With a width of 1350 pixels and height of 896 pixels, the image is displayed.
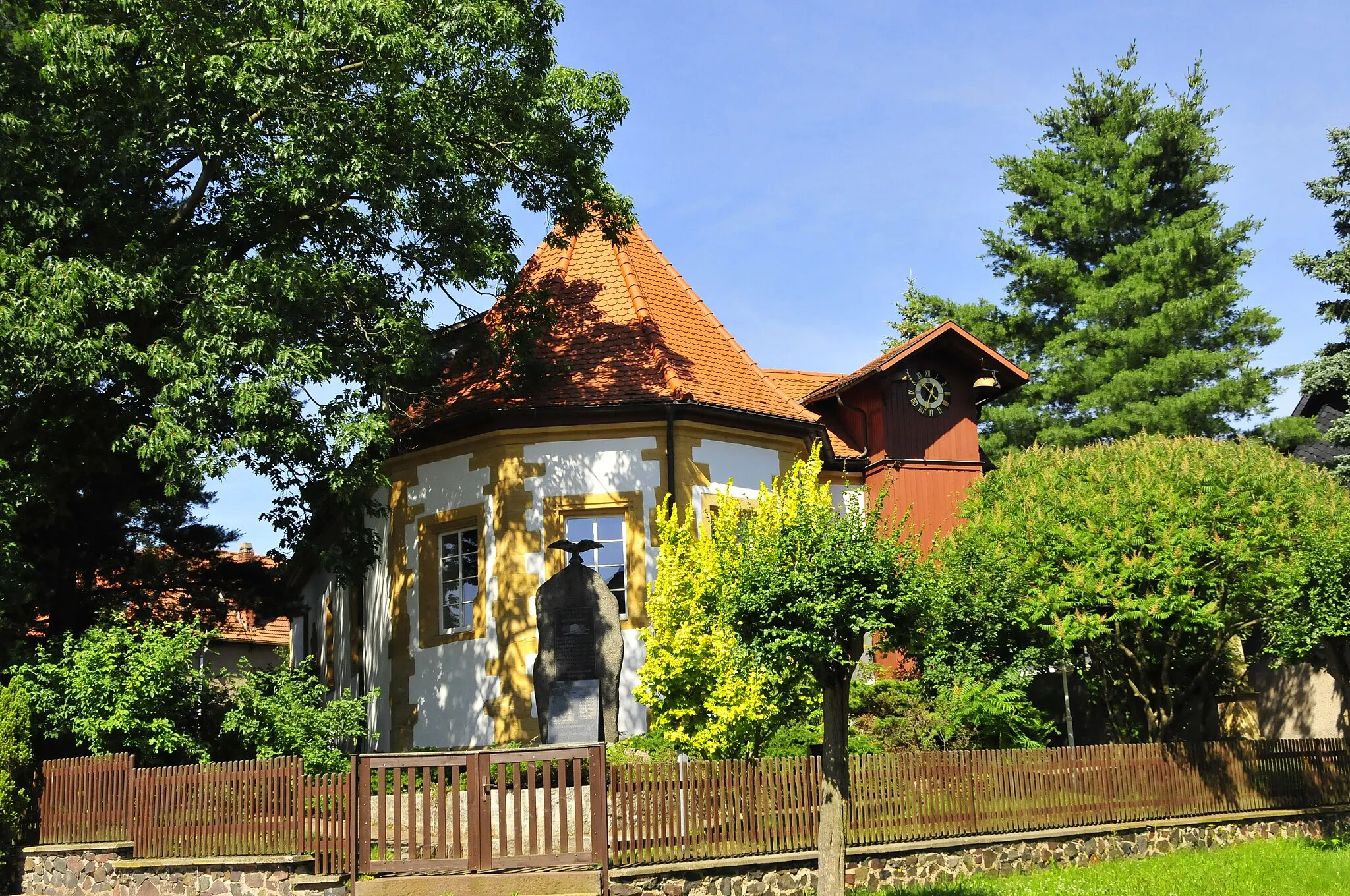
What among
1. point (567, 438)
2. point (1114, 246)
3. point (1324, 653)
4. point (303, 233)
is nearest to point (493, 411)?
point (567, 438)

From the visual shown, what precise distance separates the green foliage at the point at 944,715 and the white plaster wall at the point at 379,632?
7.41m

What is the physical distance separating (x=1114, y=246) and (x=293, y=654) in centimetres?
2354

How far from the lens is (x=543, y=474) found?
58.6ft

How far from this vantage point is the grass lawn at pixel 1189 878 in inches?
491

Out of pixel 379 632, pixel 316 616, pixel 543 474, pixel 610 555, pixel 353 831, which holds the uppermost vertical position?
pixel 543 474

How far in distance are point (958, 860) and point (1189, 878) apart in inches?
99.5

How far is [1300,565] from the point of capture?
48.6 ft

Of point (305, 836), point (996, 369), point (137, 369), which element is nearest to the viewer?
point (305, 836)

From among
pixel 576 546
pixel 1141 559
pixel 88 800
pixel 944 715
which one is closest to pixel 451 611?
pixel 576 546

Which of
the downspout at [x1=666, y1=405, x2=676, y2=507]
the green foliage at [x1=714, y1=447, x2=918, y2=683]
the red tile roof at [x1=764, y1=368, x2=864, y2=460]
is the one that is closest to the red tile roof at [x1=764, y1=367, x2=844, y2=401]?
the red tile roof at [x1=764, y1=368, x2=864, y2=460]

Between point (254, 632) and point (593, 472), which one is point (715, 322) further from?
point (254, 632)

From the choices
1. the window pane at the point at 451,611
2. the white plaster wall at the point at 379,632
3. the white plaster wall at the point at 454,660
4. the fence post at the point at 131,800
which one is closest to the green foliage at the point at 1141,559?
the white plaster wall at the point at 454,660

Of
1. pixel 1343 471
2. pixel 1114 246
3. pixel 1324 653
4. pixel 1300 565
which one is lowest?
pixel 1324 653

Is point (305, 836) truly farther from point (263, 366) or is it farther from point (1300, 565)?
point (1300, 565)
